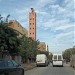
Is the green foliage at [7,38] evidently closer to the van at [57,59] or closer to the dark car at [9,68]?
the dark car at [9,68]

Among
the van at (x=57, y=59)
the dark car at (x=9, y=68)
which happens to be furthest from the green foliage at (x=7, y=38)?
the van at (x=57, y=59)

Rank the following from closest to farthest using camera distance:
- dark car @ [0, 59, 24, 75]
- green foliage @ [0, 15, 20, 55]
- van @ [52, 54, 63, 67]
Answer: dark car @ [0, 59, 24, 75] → green foliage @ [0, 15, 20, 55] → van @ [52, 54, 63, 67]

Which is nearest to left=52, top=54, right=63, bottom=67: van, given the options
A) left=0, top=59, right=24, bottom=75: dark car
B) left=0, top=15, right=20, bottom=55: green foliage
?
left=0, top=15, right=20, bottom=55: green foliage

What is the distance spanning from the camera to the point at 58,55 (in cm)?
5469

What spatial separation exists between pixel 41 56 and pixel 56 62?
17.2 ft

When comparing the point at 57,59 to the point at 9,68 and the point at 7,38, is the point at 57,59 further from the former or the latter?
the point at 9,68

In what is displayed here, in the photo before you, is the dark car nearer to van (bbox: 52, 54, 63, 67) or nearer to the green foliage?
the green foliage

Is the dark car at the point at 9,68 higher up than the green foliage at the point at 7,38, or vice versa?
the green foliage at the point at 7,38

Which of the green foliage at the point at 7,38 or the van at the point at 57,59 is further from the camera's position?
the van at the point at 57,59

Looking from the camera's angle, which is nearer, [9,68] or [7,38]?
[9,68]

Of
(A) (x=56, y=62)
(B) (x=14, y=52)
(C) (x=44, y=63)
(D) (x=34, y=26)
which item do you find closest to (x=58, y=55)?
(A) (x=56, y=62)

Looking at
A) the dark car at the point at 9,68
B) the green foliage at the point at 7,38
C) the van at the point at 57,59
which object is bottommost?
the dark car at the point at 9,68

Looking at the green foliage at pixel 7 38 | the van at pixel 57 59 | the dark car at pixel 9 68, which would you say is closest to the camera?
the dark car at pixel 9 68

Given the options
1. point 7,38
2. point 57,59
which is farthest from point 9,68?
point 57,59
